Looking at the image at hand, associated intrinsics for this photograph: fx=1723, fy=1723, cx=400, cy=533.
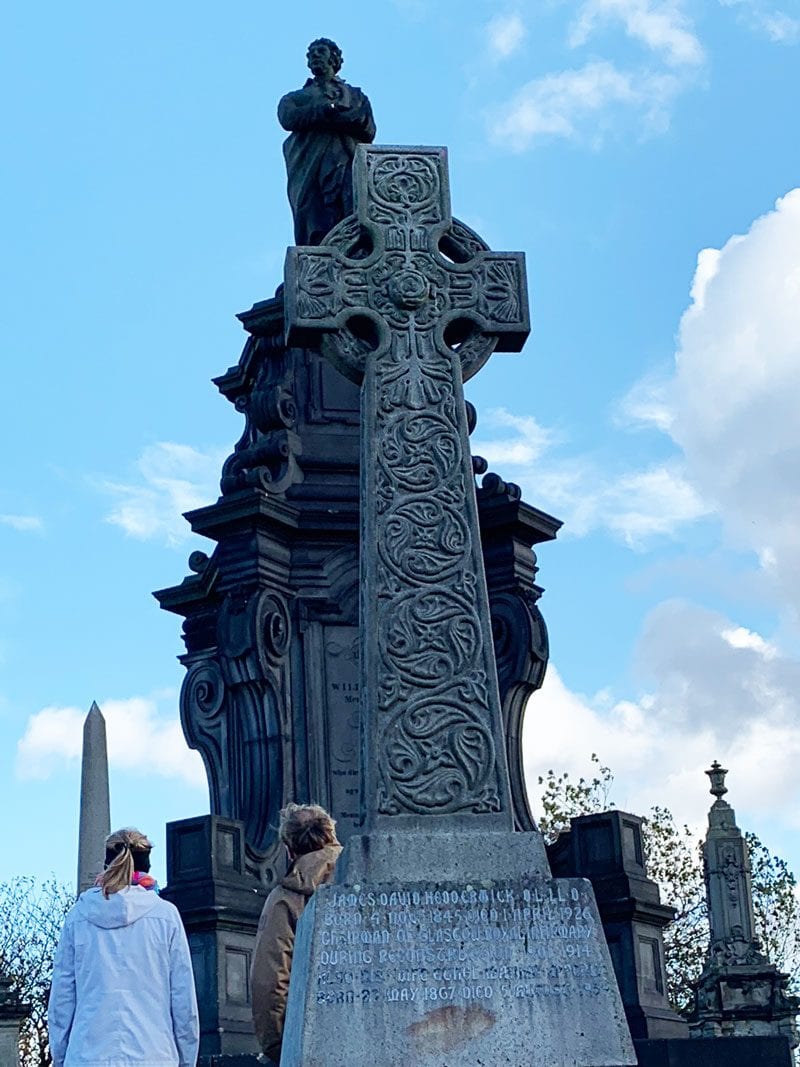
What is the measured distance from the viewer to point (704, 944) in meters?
37.8

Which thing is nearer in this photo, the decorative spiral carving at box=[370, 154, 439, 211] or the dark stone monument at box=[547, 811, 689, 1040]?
the decorative spiral carving at box=[370, 154, 439, 211]

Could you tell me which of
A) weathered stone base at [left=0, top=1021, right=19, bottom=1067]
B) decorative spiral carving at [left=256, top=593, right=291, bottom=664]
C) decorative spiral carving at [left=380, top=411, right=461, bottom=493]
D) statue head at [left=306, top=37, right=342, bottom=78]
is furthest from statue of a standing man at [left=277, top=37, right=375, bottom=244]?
weathered stone base at [left=0, top=1021, right=19, bottom=1067]

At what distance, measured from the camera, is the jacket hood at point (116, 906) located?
581 centimetres

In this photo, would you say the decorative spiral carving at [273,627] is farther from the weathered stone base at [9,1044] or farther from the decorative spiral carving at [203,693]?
Answer: the weathered stone base at [9,1044]

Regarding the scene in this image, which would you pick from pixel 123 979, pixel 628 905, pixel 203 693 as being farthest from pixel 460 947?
pixel 203 693

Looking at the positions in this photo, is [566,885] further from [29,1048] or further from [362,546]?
[29,1048]

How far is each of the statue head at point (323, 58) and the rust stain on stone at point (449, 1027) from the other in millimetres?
12505

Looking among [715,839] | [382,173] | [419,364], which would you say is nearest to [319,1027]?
[419,364]

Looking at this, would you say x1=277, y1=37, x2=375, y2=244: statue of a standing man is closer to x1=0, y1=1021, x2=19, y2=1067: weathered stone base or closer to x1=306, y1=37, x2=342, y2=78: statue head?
x1=306, y1=37, x2=342, y2=78: statue head

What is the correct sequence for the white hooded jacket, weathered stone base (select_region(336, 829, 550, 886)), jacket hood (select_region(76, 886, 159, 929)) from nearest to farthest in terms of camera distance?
the white hooded jacket, jacket hood (select_region(76, 886, 159, 929)), weathered stone base (select_region(336, 829, 550, 886))

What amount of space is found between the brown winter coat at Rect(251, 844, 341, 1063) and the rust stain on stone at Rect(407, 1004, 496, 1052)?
0.57 metres

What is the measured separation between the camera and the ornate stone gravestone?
604 centimetres

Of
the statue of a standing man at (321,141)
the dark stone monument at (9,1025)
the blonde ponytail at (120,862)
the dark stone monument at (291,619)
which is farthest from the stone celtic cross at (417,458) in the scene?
the dark stone monument at (9,1025)

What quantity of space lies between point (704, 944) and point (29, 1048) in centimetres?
1496
